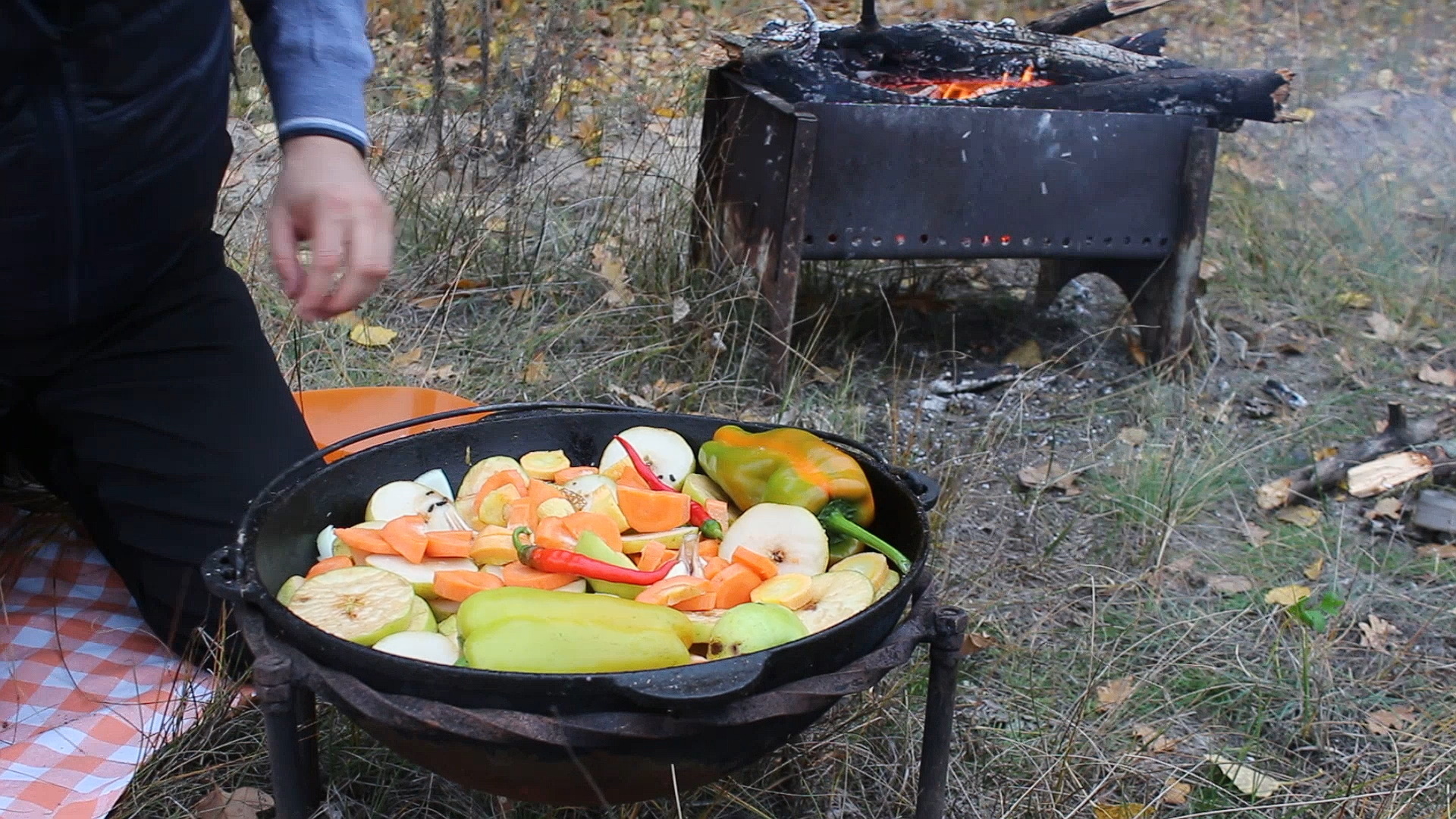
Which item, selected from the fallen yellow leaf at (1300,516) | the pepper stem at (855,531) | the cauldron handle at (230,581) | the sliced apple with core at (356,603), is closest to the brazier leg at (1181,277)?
the fallen yellow leaf at (1300,516)

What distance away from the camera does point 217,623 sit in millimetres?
2232

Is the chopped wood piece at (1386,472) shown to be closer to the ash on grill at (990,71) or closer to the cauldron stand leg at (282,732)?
the ash on grill at (990,71)

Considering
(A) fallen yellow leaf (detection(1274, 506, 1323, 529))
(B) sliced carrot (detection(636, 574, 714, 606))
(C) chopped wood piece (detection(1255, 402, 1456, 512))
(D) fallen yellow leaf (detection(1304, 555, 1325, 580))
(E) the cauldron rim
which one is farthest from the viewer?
(C) chopped wood piece (detection(1255, 402, 1456, 512))

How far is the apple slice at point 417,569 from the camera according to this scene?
5.24 ft

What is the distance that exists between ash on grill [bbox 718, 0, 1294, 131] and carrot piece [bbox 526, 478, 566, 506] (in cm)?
212

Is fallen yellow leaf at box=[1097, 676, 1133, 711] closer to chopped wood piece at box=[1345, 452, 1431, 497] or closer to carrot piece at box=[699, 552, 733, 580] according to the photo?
carrot piece at box=[699, 552, 733, 580]

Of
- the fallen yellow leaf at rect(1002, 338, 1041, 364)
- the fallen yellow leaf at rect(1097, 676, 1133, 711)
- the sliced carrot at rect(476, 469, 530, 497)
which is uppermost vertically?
the sliced carrot at rect(476, 469, 530, 497)

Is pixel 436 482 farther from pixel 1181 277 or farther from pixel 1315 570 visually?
pixel 1181 277

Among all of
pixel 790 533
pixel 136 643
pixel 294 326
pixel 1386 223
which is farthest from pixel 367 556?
pixel 1386 223

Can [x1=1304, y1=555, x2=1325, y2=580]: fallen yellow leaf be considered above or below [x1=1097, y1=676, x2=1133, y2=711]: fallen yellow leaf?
above

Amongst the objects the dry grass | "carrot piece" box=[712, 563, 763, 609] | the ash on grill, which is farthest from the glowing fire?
"carrot piece" box=[712, 563, 763, 609]

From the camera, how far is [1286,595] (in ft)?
8.83

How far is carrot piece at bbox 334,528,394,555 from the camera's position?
1.62m

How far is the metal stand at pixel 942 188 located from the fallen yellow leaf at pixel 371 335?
1.03 m
